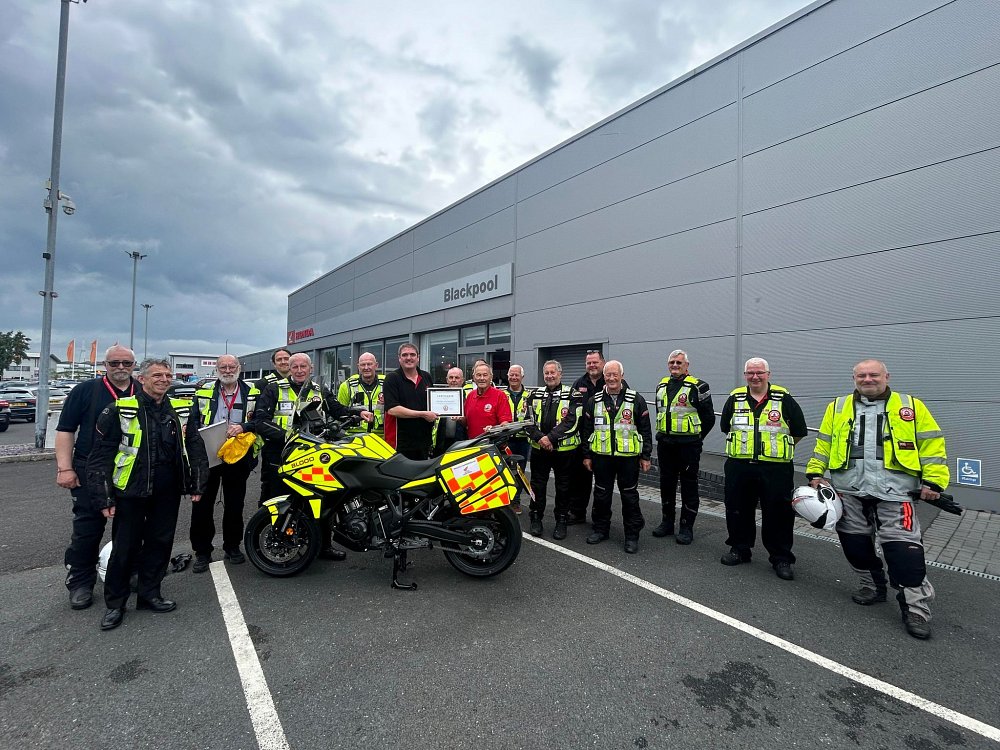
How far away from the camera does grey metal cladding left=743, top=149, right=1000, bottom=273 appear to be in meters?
5.76

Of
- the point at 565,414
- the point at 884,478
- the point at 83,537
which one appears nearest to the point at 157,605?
the point at 83,537

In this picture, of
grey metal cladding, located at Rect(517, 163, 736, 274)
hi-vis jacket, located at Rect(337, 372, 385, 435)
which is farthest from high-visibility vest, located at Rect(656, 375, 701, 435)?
grey metal cladding, located at Rect(517, 163, 736, 274)

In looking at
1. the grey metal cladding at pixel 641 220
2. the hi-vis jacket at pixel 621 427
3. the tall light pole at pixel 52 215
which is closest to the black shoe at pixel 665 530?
the hi-vis jacket at pixel 621 427

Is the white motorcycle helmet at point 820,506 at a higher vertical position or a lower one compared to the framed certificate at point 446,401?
lower

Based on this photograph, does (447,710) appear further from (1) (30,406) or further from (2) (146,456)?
(1) (30,406)

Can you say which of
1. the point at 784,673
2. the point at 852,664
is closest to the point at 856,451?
the point at 852,664

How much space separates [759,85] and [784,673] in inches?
347

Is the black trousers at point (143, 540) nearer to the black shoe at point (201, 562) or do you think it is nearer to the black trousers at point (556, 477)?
the black shoe at point (201, 562)

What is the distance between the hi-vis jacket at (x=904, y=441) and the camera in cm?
301

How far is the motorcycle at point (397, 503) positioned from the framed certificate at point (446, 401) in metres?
0.95

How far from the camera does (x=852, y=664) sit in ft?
8.38

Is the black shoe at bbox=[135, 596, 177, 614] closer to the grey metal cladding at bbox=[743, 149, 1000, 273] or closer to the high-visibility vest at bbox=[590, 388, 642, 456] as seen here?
the high-visibility vest at bbox=[590, 388, 642, 456]

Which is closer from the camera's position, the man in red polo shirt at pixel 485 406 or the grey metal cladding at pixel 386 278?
the man in red polo shirt at pixel 485 406

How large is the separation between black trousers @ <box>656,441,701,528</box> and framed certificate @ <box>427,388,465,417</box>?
6.66ft
